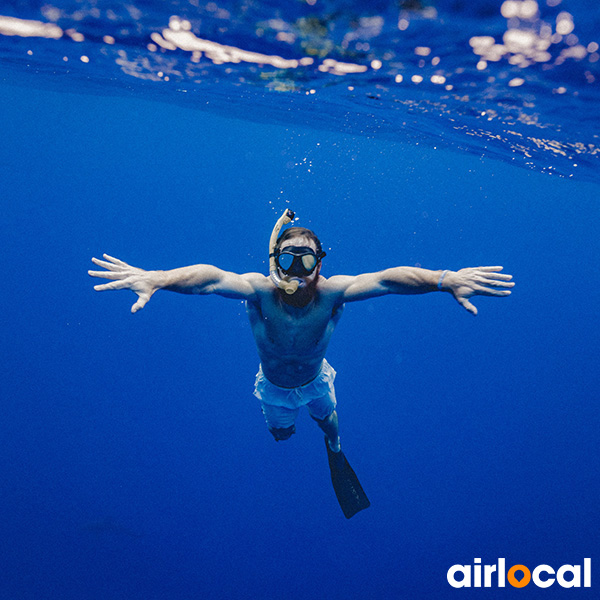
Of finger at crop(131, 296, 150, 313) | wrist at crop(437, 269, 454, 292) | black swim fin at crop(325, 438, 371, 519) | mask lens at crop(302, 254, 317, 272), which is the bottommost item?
black swim fin at crop(325, 438, 371, 519)

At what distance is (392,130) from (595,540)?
1864 centimetres

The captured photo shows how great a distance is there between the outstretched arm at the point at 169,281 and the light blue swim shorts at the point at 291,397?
162 centimetres

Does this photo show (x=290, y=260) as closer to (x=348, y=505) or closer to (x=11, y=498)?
(x=348, y=505)

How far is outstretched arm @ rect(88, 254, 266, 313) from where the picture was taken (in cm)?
312

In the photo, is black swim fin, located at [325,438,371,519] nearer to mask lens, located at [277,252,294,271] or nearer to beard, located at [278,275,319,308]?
beard, located at [278,275,319,308]

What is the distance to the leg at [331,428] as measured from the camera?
5.68 m

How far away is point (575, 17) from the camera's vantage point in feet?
12.4

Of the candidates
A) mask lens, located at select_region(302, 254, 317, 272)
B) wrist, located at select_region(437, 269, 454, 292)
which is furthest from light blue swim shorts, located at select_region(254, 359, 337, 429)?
wrist, located at select_region(437, 269, 454, 292)

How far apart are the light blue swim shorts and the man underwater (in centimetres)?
1

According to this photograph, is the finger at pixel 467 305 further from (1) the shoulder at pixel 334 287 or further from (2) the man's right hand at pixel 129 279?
(2) the man's right hand at pixel 129 279

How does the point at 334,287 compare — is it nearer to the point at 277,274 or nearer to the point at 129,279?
the point at 277,274

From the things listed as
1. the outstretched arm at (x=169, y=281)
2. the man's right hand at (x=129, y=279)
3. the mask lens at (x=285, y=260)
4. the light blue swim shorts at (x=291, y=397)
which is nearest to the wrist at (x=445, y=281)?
the mask lens at (x=285, y=260)

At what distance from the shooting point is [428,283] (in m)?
3.46

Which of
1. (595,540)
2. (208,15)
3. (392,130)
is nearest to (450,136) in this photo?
(392,130)
